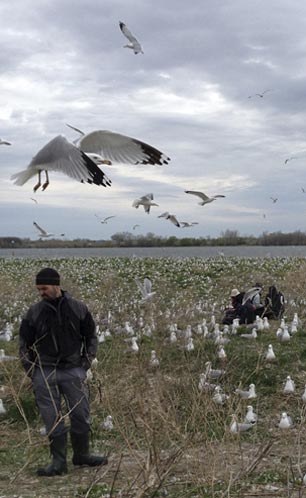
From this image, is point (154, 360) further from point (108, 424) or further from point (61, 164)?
point (61, 164)

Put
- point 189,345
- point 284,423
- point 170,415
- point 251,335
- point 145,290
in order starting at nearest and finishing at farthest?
point 170,415 → point 284,423 → point 189,345 → point 251,335 → point 145,290

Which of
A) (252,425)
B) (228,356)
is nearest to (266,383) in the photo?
(228,356)

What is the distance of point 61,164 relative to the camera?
6.98 meters

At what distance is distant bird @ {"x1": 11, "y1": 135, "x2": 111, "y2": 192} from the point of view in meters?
6.85

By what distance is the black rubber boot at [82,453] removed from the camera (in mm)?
5793

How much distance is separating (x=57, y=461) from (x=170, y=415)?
3.58ft

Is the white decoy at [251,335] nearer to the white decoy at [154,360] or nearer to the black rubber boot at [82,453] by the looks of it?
the white decoy at [154,360]

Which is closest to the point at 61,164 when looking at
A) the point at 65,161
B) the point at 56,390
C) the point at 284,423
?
the point at 65,161

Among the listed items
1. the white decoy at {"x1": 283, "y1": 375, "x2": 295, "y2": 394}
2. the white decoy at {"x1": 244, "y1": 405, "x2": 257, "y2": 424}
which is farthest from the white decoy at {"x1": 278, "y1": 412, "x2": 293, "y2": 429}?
the white decoy at {"x1": 283, "y1": 375, "x2": 295, "y2": 394}

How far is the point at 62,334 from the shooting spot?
5.59 m

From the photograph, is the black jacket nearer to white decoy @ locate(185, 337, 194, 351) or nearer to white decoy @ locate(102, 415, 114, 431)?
white decoy @ locate(102, 415, 114, 431)

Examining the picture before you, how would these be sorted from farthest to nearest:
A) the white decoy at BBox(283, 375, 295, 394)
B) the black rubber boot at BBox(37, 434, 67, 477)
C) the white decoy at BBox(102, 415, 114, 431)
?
the white decoy at BBox(283, 375, 295, 394) → the white decoy at BBox(102, 415, 114, 431) → the black rubber boot at BBox(37, 434, 67, 477)

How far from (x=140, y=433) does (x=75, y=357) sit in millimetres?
1450

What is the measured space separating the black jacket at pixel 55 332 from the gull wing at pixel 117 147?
7.50 feet
